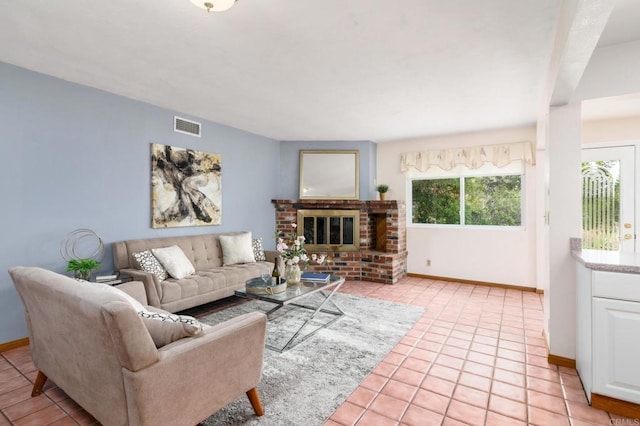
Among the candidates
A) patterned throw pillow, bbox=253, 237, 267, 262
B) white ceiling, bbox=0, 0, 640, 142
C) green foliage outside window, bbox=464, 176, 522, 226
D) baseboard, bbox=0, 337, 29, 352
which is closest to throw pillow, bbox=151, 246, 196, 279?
patterned throw pillow, bbox=253, 237, 267, 262

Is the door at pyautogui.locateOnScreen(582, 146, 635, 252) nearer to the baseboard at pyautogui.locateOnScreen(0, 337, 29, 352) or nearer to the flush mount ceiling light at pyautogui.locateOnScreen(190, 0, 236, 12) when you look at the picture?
the flush mount ceiling light at pyautogui.locateOnScreen(190, 0, 236, 12)

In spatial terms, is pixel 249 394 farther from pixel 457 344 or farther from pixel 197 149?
pixel 197 149

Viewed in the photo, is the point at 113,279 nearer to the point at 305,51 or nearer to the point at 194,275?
the point at 194,275

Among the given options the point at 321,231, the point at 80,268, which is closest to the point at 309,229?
the point at 321,231

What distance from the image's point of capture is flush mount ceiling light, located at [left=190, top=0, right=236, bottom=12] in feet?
5.63

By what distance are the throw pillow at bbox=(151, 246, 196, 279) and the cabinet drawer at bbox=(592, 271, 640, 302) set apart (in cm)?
349

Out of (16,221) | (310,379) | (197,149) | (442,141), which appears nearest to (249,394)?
(310,379)

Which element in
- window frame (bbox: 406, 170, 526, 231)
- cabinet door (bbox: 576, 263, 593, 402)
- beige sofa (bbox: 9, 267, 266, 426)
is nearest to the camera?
beige sofa (bbox: 9, 267, 266, 426)

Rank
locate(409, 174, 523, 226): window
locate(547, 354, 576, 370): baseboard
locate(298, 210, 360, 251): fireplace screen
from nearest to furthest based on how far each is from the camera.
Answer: locate(547, 354, 576, 370): baseboard
locate(409, 174, 523, 226): window
locate(298, 210, 360, 251): fireplace screen

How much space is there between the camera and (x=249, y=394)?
1.80 meters

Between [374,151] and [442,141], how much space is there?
1.17 meters

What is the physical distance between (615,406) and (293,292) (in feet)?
7.45

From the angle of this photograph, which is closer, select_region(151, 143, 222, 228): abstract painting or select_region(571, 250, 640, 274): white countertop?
select_region(571, 250, 640, 274): white countertop

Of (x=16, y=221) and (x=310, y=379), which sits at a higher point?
(x=16, y=221)
